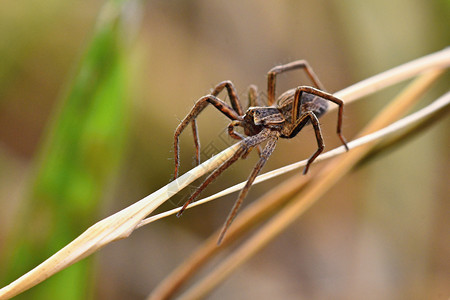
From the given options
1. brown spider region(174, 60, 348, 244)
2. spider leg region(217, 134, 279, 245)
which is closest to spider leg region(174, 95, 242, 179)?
brown spider region(174, 60, 348, 244)

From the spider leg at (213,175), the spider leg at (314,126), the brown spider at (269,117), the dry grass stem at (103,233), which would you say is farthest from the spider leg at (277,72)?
the dry grass stem at (103,233)

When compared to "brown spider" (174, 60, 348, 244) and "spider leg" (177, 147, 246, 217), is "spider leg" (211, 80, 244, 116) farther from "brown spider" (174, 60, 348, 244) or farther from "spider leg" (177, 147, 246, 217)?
"spider leg" (177, 147, 246, 217)

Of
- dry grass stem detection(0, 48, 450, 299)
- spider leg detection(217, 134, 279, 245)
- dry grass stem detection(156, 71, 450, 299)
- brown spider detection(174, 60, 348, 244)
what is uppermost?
dry grass stem detection(0, 48, 450, 299)

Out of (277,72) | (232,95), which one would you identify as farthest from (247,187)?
(277,72)

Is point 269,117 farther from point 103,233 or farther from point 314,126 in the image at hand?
point 103,233

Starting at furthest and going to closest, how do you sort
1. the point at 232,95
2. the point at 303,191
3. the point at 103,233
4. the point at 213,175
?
the point at 232,95 → the point at 303,191 → the point at 213,175 → the point at 103,233

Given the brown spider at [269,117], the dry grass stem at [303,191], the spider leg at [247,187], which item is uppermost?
the brown spider at [269,117]

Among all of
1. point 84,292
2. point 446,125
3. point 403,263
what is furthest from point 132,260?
point 446,125

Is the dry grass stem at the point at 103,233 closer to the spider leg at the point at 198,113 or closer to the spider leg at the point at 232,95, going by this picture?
the spider leg at the point at 198,113
